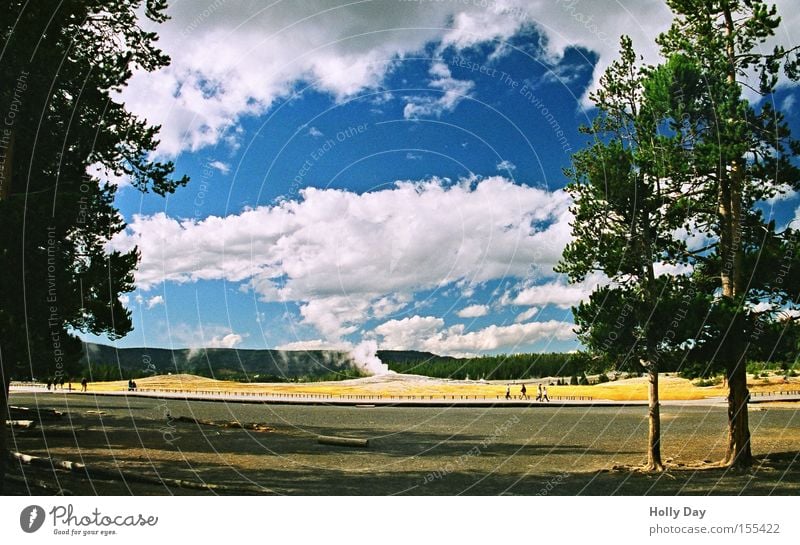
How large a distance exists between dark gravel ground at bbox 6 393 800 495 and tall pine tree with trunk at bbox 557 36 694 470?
2686 millimetres

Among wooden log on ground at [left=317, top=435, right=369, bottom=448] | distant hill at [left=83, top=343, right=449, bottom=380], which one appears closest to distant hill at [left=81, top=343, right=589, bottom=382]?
distant hill at [left=83, top=343, right=449, bottom=380]

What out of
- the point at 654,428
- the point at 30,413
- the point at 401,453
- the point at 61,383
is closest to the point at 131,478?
the point at 61,383

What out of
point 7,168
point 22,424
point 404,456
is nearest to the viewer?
point 7,168

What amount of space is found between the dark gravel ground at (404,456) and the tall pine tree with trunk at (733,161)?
3306 mm

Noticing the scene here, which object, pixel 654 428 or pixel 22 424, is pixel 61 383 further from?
pixel 654 428

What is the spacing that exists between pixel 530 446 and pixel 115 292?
18083 mm

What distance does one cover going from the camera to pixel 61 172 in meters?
16.5

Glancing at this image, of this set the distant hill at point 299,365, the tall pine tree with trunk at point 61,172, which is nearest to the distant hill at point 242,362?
the distant hill at point 299,365

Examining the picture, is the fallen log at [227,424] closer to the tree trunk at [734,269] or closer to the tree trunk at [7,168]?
the tree trunk at [7,168]

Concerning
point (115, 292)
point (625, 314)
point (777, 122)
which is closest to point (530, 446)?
point (625, 314)

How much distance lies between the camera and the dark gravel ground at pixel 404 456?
16062 millimetres

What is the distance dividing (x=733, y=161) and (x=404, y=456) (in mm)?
15208

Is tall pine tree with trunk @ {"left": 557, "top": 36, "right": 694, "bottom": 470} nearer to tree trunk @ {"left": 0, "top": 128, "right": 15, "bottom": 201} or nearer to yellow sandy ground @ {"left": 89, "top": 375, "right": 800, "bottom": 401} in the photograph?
tree trunk @ {"left": 0, "top": 128, "right": 15, "bottom": 201}

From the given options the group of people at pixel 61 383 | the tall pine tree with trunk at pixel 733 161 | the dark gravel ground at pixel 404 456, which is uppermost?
the tall pine tree with trunk at pixel 733 161
